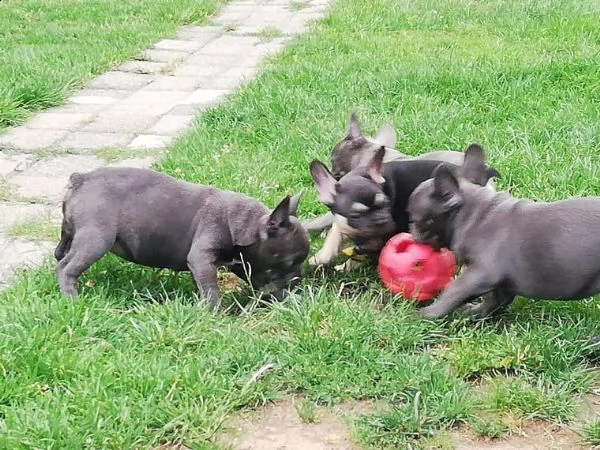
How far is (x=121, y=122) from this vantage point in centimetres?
742

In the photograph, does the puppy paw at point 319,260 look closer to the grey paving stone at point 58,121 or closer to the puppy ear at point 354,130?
the puppy ear at point 354,130

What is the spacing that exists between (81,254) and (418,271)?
5.23ft

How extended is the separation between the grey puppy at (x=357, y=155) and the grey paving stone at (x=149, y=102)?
7.99 feet

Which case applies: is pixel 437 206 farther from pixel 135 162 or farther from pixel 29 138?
pixel 29 138

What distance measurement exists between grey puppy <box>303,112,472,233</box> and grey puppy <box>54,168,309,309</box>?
2.33 ft

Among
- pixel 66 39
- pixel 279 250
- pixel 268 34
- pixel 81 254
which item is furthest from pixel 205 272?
pixel 268 34

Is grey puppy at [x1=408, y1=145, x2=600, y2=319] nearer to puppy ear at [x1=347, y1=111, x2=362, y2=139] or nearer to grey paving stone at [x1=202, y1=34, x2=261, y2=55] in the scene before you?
puppy ear at [x1=347, y1=111, x2=362, y2=139]

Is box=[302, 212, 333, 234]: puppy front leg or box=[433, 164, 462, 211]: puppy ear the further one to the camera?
box=[302, 212, 333, 234]: puppy front leg

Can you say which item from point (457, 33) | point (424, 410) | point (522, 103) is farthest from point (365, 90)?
point (424, 410)

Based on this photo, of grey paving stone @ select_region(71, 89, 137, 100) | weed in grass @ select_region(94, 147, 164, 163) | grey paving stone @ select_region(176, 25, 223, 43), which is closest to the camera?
weed in grass @ select_region(94, 147, 164, 163)

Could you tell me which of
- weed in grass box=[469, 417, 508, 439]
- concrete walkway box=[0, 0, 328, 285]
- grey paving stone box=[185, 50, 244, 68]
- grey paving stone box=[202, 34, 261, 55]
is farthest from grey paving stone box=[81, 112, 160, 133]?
weed in grass box=[469, 417, 508, 439]

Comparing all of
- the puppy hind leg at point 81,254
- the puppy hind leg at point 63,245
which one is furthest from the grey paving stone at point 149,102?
Answer: the puppy hind leg at point 81,254

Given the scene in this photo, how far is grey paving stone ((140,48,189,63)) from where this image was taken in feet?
30.8

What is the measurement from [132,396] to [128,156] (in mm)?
3358
